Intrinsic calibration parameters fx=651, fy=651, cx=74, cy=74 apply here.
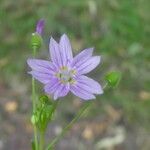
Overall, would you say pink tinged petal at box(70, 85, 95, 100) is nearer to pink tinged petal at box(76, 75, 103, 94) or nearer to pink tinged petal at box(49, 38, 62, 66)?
pink tinged petal at box(76, 75, 103, 94)

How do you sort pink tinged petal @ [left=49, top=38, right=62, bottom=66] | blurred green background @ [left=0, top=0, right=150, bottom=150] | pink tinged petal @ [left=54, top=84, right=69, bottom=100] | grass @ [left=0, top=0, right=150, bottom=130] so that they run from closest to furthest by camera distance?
pink tinged petal @ [left=54, top=84, right=69, bottom=100]
pink tinged petal @ [left=49, top=38, right=62, bottom=66]
blurred green background @ [left=0, top=0, right=150, bottom=150]
grass @ [left=0, top=0, right=150, bottom=130]

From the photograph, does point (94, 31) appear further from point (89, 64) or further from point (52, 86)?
point (52, 86)

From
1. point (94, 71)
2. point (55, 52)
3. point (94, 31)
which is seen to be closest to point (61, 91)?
point (55, 52)

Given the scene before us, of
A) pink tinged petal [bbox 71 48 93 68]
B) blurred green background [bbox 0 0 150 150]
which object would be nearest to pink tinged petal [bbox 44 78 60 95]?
pink tinged petal [bbox 71 48 93 68]

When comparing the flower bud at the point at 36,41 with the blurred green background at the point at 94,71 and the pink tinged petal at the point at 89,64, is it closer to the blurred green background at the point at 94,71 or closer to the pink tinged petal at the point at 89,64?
the pink tinged petal at the point at 89,64

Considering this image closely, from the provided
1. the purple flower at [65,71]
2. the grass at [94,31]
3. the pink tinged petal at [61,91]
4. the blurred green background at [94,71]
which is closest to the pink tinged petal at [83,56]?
the purple flower at [65,71]

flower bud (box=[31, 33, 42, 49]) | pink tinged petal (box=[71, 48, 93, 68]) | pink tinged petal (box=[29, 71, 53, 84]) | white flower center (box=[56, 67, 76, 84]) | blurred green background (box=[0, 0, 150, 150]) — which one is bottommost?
blurred green background (box=[0, 0, 150, 150])
